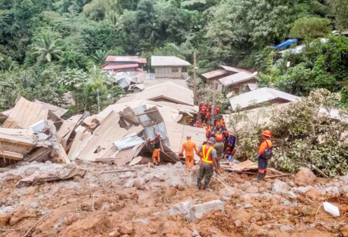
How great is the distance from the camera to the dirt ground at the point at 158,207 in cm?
473

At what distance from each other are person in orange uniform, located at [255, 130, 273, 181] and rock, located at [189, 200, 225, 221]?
223cm

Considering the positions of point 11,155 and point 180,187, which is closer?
point 180,187

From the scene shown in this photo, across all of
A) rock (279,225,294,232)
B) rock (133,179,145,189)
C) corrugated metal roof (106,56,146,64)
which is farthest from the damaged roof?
rock (279,225,294,232)

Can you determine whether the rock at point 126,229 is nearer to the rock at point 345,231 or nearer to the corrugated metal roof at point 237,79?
the rock at point 345,231

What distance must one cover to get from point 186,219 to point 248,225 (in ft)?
3.48

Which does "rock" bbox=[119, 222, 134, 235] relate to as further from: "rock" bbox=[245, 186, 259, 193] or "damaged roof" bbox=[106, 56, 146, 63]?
"damaged roof" bbox=[106, 56, 146, 63]

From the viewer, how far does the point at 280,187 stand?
6598 mm

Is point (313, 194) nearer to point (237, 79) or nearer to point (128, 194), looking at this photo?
point (128, 194)

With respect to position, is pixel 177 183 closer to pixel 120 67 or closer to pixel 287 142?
pixel 287 142

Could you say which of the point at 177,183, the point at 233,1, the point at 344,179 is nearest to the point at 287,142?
the point at 344,179

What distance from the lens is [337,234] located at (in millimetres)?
4375

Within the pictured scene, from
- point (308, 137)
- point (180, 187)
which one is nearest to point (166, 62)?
point (308, 137)

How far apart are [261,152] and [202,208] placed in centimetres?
251

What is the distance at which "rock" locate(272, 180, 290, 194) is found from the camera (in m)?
6.48
